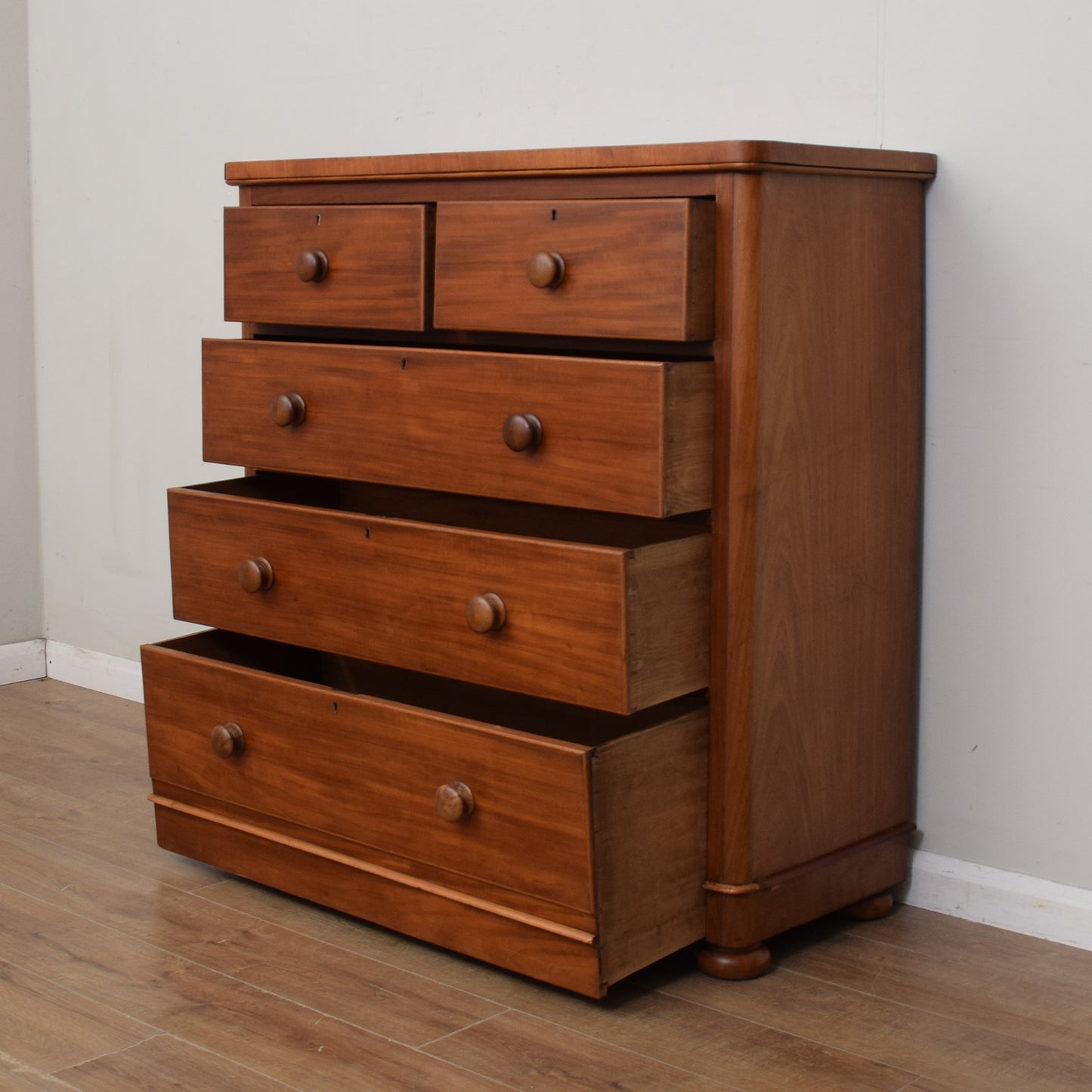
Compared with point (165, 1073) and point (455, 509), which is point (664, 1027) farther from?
point (455, 509)

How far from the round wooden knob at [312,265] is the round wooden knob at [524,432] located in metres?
0.38

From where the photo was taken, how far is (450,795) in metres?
1.68

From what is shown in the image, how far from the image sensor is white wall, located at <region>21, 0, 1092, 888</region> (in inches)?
69.9

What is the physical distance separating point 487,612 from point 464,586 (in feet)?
0.21

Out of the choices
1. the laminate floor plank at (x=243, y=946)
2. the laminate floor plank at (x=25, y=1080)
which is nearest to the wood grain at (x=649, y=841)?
the laminate floor plank at (x=243, y=946)

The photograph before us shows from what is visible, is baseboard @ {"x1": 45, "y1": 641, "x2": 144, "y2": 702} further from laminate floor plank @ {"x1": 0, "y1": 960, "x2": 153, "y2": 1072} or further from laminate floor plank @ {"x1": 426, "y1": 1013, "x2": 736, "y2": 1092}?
laminate floor plank @ {"x1": 426, "y1": 1013, "x2": 736, "y2": 1092}

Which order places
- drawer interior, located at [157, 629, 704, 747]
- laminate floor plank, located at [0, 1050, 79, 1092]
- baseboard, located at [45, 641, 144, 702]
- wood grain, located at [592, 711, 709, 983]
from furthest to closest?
baseboard, located at [45, 641, 144, 702] → drawer interior, located at [157, 629, 704, 747] → wood grain, located at [592, 711, 709, 983] → laminate floor plank, located at [0, 1050, 79, 1092]

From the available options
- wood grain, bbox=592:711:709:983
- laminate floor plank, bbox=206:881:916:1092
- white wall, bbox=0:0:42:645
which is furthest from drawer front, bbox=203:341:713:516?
white wall, bbox=0:0:42:645

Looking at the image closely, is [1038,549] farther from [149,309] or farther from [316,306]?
[149,309]

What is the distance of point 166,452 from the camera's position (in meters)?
2.87

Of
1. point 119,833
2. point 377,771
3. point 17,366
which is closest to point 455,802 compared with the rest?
point 377,771

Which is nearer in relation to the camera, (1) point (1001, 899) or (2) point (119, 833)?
(1) point (1001, 899)

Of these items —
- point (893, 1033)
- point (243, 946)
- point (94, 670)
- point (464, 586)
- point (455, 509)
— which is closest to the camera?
point (893, 1033)

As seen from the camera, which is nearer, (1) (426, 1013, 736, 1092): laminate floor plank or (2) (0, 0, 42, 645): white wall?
(1) (426, 1013, 736, 1092): laminate floor plank
